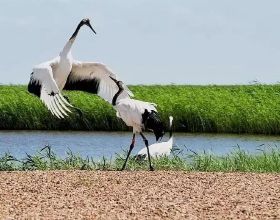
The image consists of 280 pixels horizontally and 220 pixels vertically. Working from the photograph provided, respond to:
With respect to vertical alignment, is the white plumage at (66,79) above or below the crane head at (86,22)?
below

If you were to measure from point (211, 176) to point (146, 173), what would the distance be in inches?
33.0

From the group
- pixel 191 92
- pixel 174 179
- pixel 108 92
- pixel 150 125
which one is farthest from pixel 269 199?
pixel 191 92

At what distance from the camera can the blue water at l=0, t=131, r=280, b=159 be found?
19109mm

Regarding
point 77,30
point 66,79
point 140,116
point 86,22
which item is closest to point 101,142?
point 86,22

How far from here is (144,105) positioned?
41.1ft

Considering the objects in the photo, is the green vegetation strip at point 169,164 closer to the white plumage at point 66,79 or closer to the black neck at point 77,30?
the white plumage at point 66,79

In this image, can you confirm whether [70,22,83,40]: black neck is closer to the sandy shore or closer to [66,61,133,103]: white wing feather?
[66,61,133,103]: white wing feather

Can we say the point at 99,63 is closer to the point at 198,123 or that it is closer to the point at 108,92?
the point at 108,92

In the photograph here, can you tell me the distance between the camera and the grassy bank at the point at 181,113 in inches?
992

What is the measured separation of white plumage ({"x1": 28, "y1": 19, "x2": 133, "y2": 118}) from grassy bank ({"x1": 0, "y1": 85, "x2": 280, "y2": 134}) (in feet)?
37.1

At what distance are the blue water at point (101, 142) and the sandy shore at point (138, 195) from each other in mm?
6461

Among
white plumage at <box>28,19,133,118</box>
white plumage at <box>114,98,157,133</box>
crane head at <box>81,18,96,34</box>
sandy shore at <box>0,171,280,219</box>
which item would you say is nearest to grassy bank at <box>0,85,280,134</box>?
white plumage at <box>28,19,133,118</box>

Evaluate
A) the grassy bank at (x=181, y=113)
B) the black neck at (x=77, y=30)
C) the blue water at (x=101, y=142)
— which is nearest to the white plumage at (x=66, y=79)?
the black neck at (x=77, y=30)

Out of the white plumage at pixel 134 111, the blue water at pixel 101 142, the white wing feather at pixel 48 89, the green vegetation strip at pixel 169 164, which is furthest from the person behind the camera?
the blue water at pixel 101 142
